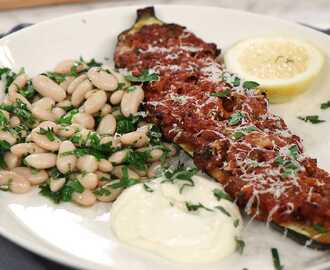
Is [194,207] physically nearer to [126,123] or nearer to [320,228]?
[320,228]

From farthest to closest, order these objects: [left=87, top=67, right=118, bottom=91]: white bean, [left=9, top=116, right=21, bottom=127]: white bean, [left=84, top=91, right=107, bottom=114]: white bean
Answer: [left=87, top=67, right=118, bottom=91]: white bean, [left=84, top=91, right=107, bottom=114]: white bean, [left=9, top=116, right=21, bottom=127]: white bean

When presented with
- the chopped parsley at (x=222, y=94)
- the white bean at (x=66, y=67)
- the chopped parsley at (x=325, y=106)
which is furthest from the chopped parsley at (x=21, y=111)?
the chopped parsley at (x=325, y=106)

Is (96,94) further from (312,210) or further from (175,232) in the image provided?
(312,210)

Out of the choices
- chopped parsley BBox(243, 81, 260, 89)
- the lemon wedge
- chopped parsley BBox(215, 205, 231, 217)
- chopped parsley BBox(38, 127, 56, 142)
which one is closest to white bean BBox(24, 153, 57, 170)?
chopped parsley BBox(38, 127, 56, 142)


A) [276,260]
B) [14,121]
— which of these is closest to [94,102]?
[14,121]

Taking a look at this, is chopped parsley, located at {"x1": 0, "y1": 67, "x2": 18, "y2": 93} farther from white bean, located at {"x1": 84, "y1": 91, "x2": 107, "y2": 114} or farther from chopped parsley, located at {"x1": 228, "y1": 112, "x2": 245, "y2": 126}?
chopped parsley, located at {"x1": 228, "y1": 112, "x2": 245, "y2": 126}

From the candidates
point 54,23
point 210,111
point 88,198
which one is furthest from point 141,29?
point 88,198
